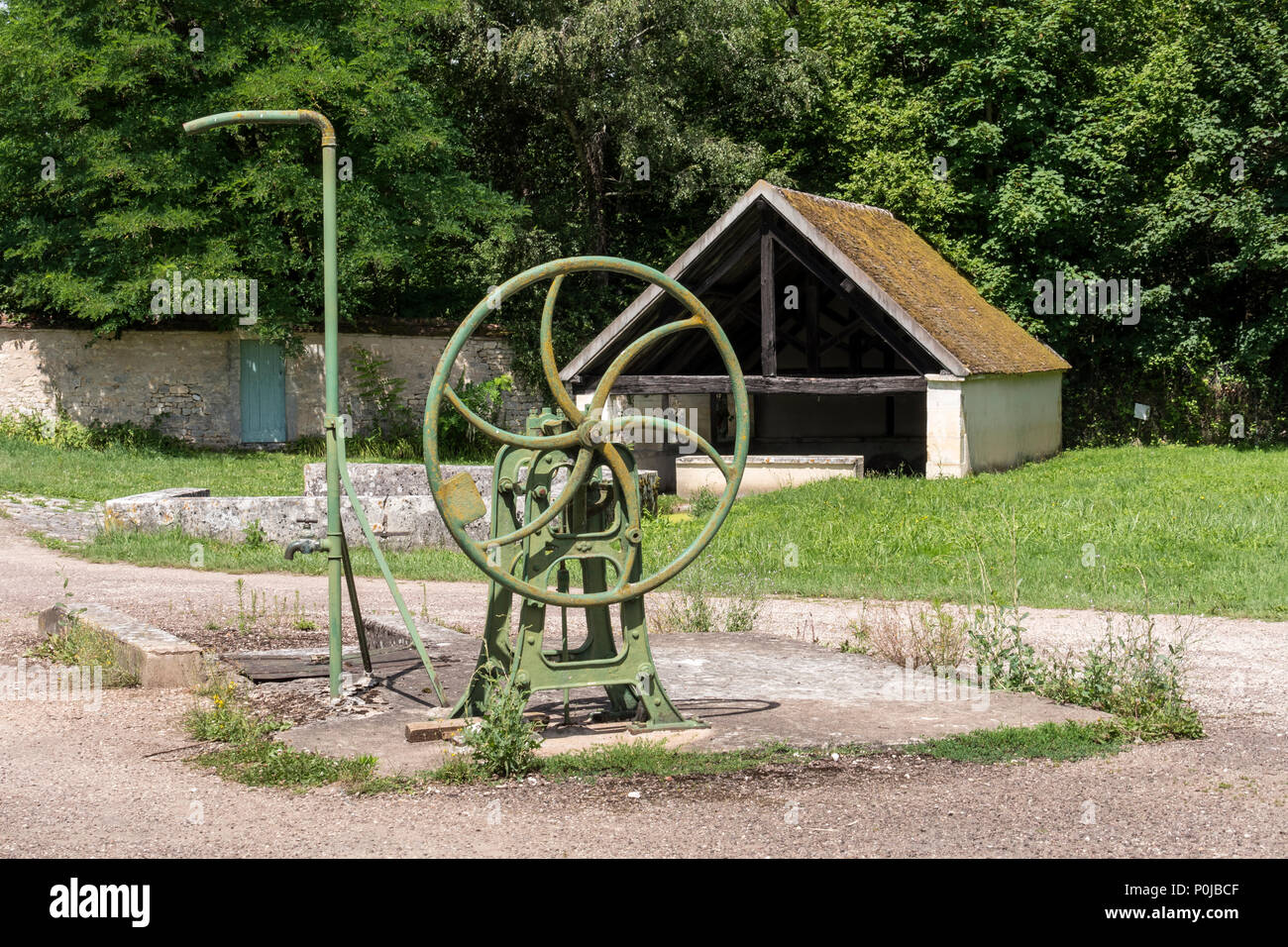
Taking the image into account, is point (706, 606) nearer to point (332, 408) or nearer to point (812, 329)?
A: point (332, 408)

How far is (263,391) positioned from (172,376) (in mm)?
Result: 1740

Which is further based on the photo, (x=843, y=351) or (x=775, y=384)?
(x=843, y=351)

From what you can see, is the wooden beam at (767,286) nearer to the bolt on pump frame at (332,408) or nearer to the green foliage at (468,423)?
the green foliage at (468,423)

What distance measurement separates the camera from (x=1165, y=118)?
26.6m

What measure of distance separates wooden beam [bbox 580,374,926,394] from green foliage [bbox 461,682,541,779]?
1370cm

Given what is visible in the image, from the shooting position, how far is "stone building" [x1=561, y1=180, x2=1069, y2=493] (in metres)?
19.5

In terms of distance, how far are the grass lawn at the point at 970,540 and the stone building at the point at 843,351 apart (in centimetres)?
135

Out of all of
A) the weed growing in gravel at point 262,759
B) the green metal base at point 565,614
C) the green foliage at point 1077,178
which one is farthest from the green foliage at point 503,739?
the green foliage at point 1077,178

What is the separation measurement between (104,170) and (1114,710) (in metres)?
19.9

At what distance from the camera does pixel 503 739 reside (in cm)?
618

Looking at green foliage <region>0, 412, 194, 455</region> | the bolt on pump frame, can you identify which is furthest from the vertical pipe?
green foliage <region>0, 412, 194, 455</region>

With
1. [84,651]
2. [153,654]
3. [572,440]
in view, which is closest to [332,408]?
[572,440]

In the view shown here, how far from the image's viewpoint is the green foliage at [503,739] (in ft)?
20.2

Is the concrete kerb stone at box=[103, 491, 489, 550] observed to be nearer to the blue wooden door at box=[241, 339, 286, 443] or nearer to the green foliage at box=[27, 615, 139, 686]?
the green foliage at box=[27, 615, 139, 686]
